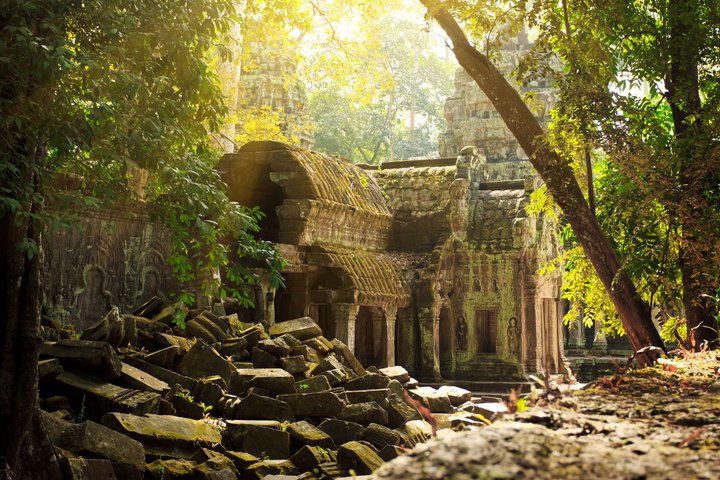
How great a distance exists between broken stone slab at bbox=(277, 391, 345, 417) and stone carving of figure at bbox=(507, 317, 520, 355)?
9.00 metres

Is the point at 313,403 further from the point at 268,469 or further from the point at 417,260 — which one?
the point at 417,260

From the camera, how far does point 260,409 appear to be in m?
8.96

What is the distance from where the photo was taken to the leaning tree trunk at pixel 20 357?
645cm

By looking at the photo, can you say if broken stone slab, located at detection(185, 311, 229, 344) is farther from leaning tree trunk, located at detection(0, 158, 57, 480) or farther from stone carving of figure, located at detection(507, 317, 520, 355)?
stone carving of figure, located at detection(507, 317, 520, 355)

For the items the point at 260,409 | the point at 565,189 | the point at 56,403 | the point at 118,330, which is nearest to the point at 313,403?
the point at 260,409

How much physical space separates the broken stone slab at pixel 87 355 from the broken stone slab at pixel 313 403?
1935 millimetres

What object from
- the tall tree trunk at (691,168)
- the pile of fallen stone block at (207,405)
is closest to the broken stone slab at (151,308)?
the pile of fallen stone block at (207,405)

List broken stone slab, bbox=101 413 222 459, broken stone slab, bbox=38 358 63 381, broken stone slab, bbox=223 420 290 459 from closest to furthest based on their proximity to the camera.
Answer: broken stone slab, bbox=101 413 222 459, broken stone slab, bbox=38 358 63 381, broken stone slab, bbox=223 420 290 459

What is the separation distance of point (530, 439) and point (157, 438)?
5.74m

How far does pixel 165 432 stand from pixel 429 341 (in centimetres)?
1026

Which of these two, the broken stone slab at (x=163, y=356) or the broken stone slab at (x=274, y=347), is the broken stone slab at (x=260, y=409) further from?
the broken stone slab at (x=274, y=347)

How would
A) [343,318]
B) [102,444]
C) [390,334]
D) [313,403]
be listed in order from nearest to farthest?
[102,444] → [313,403] → [343,318] → [390,334]

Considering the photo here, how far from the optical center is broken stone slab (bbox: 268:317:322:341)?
11531 millimetres

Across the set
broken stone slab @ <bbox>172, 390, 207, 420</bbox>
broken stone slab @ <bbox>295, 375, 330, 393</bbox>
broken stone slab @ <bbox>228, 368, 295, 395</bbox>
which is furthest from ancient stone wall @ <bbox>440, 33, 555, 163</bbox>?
broken stone slab @ <bbox>172, 390, 207, 420</bbox>
